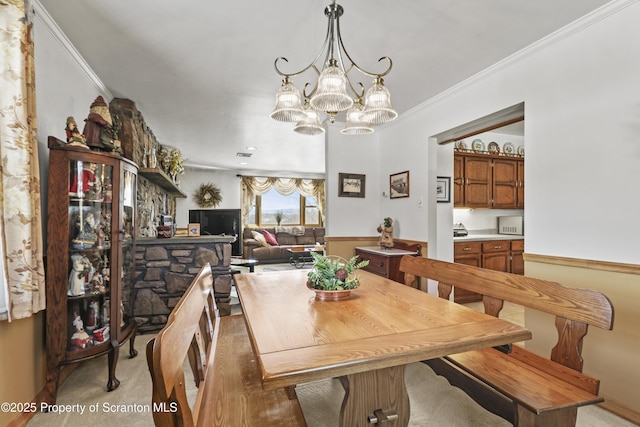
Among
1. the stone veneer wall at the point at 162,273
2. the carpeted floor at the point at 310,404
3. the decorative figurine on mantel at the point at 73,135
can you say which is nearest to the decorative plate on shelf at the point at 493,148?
the carpeted floor at the point at 310,404

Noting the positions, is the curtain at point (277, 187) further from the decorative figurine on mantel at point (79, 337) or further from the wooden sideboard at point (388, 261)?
the decorative figurine on mantel at point (79, 337)

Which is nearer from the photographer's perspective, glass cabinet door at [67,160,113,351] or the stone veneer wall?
glass cabinet door at [67,160,113,351]

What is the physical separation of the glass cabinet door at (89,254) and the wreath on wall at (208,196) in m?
5.67

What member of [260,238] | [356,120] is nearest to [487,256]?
[356,120]

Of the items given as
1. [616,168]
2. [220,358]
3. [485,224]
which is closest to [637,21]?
[616,168]

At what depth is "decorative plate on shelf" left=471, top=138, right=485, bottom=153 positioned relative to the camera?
4.34 meters

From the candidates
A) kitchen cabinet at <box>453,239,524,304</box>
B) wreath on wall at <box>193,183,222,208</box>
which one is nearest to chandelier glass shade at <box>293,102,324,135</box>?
kitchen cabinet at <box>453,239,524,304</box>

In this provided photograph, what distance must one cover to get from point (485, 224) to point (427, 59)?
134 inches

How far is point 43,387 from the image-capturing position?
6.10ft

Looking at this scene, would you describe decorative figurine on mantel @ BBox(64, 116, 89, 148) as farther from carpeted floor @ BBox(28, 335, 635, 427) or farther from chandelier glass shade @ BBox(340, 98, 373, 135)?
chandelier glass shade @ BBox(340, 98, 373, 135)

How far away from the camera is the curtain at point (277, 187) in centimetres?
807

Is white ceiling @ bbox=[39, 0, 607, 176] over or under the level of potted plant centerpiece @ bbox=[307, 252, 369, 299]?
over

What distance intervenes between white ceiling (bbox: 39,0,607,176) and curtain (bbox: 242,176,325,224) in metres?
4.75

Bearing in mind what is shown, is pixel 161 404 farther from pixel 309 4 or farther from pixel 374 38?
pixel 374 38
